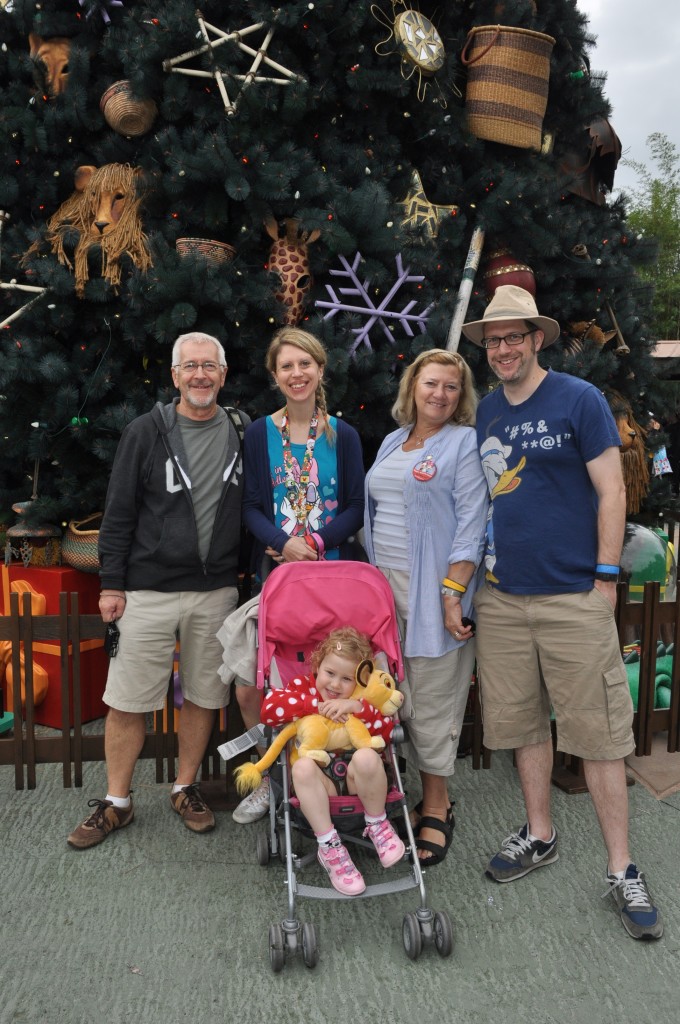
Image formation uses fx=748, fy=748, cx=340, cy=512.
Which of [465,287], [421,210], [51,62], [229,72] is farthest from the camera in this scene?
[421,210]

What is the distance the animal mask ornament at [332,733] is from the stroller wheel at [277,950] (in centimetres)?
47

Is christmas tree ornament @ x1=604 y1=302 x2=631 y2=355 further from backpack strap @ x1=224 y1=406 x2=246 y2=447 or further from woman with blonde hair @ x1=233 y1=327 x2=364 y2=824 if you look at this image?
backpack strap @ x1=224 y1=406 x2=246 y2=447

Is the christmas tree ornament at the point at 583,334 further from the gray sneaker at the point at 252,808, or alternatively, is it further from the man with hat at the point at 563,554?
the gray sneaker at the point at 252,808

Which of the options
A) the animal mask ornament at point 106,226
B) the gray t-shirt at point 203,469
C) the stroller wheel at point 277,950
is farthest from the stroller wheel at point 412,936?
the animal mask ornament at point 106,226

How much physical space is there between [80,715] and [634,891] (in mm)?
2516

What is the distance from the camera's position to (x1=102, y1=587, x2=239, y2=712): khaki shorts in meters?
3.29

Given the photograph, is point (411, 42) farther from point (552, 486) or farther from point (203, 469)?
point (552, 486)

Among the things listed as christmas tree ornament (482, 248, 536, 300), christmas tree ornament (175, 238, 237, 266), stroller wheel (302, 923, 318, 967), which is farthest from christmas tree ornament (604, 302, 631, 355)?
stroller wheel (302, 923, 318, 967)

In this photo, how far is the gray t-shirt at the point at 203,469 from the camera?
10.8 feet

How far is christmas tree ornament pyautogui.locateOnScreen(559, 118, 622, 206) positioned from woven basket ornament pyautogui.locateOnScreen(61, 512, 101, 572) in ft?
16.1

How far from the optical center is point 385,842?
8.79ft

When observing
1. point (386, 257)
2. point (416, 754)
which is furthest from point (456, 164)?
point (416, 754)

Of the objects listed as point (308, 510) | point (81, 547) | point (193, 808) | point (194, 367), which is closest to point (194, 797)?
point (193, 808)

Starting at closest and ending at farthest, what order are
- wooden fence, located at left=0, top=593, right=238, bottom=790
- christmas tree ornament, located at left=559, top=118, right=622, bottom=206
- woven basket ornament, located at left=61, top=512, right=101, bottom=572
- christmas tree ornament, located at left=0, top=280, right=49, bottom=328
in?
1. wooden fence, located at left=0, top=593, right=238, bottom=790
2. woven basket ornament, located at left=61, top=512, right=101, bottom=572
3. christmas tree ornament, located at left=0, top=280, right=49, bottom=328
4. christmas tree ornament, located at left=559, top=118, right=622, bottom=206
